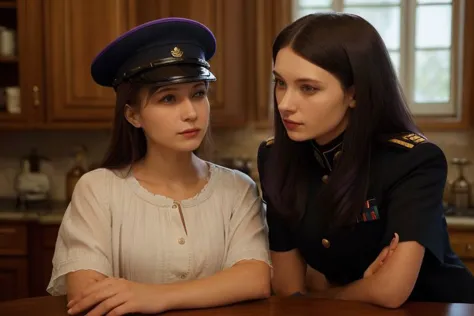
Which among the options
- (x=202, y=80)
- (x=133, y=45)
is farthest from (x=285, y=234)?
(x=133, y=45)

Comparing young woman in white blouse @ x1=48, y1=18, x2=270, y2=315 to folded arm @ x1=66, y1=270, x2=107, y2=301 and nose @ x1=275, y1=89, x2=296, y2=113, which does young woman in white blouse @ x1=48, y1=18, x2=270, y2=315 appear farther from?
nose @ x1=275, y1=89, x2=296, y2=113

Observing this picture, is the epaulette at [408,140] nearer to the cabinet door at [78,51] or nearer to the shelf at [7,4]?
the cabinet door at [78,51]

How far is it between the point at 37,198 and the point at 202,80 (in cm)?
201

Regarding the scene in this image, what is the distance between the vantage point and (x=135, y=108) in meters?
1.51

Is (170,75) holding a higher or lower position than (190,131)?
higher

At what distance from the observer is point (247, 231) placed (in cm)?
150

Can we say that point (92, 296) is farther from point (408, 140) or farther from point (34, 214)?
point (34, 214)

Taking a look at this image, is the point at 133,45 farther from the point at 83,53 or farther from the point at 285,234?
the point at 83,53

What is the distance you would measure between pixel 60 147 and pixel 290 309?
2508mm

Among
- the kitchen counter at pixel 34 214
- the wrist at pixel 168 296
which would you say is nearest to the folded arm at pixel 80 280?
the wrist at pixel 168 296

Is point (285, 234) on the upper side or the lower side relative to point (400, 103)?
lower

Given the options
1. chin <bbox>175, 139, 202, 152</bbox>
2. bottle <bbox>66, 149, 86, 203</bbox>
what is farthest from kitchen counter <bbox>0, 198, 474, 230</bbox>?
chin <bbox>175, 139, 202, 152</bbox>

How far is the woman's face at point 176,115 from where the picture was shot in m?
1.43

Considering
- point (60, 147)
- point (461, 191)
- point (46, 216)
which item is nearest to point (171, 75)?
point (46, 216)
